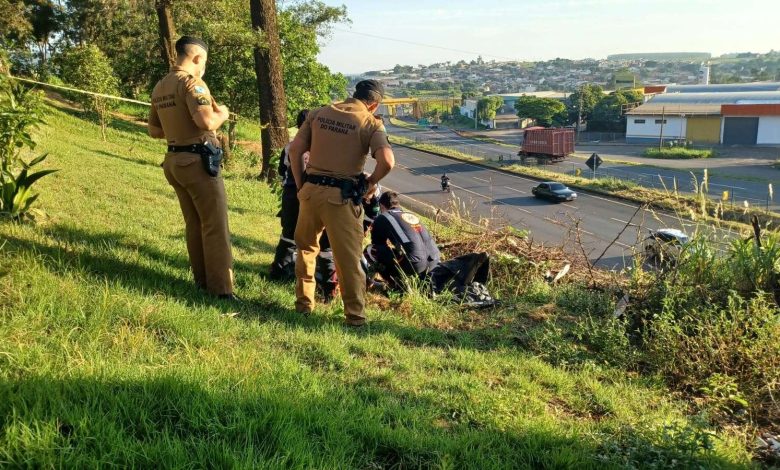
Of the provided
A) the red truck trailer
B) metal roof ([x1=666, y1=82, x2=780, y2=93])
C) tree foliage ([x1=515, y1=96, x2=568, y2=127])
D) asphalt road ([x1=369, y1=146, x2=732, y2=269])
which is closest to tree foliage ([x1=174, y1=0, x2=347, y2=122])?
asphalt road ([x1=369, y1=146, x2=732, y2=269])

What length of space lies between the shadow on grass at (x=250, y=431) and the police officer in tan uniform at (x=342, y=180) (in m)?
1.48

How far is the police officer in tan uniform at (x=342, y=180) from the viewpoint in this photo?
4.51 metres

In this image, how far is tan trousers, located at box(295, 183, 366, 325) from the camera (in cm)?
454

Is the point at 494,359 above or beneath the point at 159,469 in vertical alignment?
beneath

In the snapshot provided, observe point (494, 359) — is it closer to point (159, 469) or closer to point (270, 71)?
point (159, 469)

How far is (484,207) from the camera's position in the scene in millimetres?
30469

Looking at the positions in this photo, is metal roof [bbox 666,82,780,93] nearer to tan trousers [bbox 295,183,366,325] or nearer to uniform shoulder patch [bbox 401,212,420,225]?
uniform shoulder patch [bbox 401,212,420,225]

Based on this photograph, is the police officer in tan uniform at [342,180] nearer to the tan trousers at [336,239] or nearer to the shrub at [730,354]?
the tan trousers at [336,239]

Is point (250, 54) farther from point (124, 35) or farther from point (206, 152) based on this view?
point (124, 35)

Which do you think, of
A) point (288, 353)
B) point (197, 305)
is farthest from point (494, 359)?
point (197, 305)

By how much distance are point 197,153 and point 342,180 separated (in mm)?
1098

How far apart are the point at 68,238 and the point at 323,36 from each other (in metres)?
24.1

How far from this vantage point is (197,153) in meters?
4.40

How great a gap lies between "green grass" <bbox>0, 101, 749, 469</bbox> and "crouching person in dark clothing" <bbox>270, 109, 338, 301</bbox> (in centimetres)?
22
